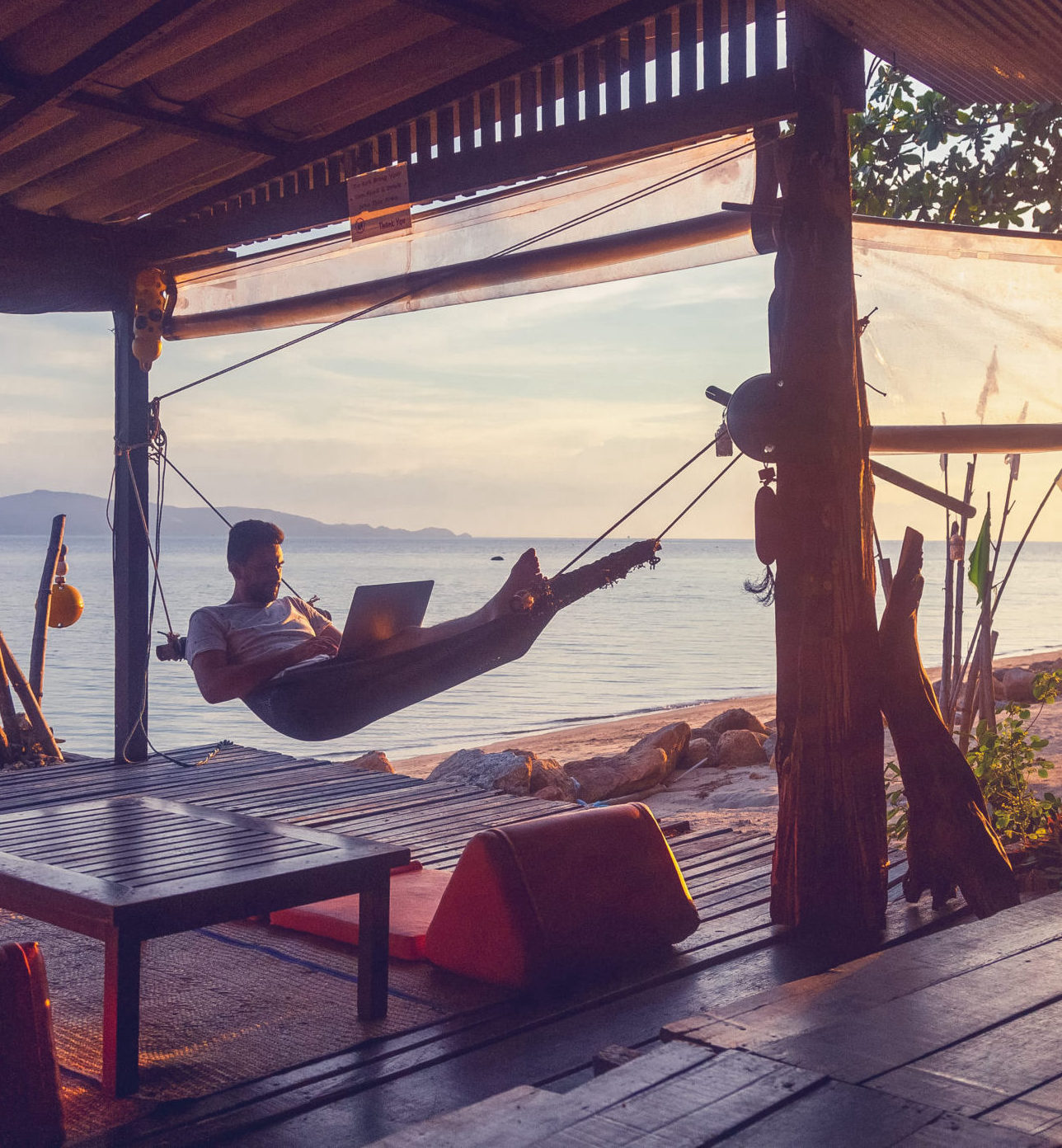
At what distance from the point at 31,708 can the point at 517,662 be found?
15075 mm

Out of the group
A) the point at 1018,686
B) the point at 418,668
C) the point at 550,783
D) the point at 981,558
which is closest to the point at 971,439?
the point at 981,558

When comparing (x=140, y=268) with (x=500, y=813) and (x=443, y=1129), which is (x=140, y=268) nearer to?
(x=500, y=813)

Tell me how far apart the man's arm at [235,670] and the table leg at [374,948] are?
3.99 ft

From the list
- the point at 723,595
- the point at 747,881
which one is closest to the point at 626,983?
the point at 747,881

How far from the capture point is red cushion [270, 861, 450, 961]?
275 cm

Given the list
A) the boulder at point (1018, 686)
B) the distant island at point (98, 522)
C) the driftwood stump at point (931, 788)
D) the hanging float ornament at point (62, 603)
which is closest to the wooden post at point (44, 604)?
the hanging float ornament at point (62, 603)

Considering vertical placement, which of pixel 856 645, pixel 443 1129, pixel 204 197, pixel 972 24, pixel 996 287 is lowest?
pixel 443 1129

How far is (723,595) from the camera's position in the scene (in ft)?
125

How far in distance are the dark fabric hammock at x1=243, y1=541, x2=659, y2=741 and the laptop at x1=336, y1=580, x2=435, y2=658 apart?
56mm

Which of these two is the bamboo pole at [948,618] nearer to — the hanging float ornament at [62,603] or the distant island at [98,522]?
the hanging float ornament at [62,603]

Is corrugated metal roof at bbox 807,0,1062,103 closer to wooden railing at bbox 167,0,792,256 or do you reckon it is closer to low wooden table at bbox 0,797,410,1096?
wooden railing at bbox 167,0,792,256

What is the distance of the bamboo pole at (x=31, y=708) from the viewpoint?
5418 mm

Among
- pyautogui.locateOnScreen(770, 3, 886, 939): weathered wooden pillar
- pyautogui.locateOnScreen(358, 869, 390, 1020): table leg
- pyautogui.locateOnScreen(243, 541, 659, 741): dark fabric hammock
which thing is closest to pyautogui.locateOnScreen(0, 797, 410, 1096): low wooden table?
pyautogui.locateOnScreen(358, 869, 390, 1020): table leg

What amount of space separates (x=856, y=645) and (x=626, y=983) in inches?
38.0
